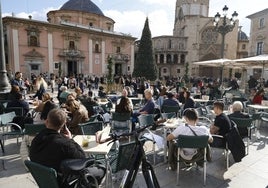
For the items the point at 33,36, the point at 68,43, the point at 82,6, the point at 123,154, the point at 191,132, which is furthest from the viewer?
the point at 82,6

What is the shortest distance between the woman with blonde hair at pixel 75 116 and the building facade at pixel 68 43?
1000 inches

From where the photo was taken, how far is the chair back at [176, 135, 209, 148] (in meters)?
3.59

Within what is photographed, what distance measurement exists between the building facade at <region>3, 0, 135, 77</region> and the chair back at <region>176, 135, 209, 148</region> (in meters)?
27.9

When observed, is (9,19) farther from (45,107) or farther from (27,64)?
(45,107)

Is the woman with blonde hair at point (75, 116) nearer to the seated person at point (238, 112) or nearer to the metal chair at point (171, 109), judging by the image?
the metal chair at point (171, 109)

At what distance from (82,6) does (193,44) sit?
2376 centimetres

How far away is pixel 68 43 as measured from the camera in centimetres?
3127

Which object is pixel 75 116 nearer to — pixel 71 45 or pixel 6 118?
pixel 6 118

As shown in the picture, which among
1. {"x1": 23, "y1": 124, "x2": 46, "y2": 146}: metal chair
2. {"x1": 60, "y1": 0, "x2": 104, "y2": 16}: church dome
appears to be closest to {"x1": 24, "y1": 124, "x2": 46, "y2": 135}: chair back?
{"x1": 23, "y1": 124, "x2": 46, "y2": 146}: metal chair

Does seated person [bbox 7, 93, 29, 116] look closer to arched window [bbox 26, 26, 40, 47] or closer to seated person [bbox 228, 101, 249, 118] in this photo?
seated person [bbox 228, 101, 249, 118]

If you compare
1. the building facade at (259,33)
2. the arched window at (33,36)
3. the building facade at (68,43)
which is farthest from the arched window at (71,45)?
the building facade at (259,33)

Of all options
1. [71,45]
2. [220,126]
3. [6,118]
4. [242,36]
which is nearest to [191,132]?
[220,126]

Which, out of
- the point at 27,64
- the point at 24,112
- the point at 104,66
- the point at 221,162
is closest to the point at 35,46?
the point at 27,64

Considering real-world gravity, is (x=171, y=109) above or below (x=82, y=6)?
below
